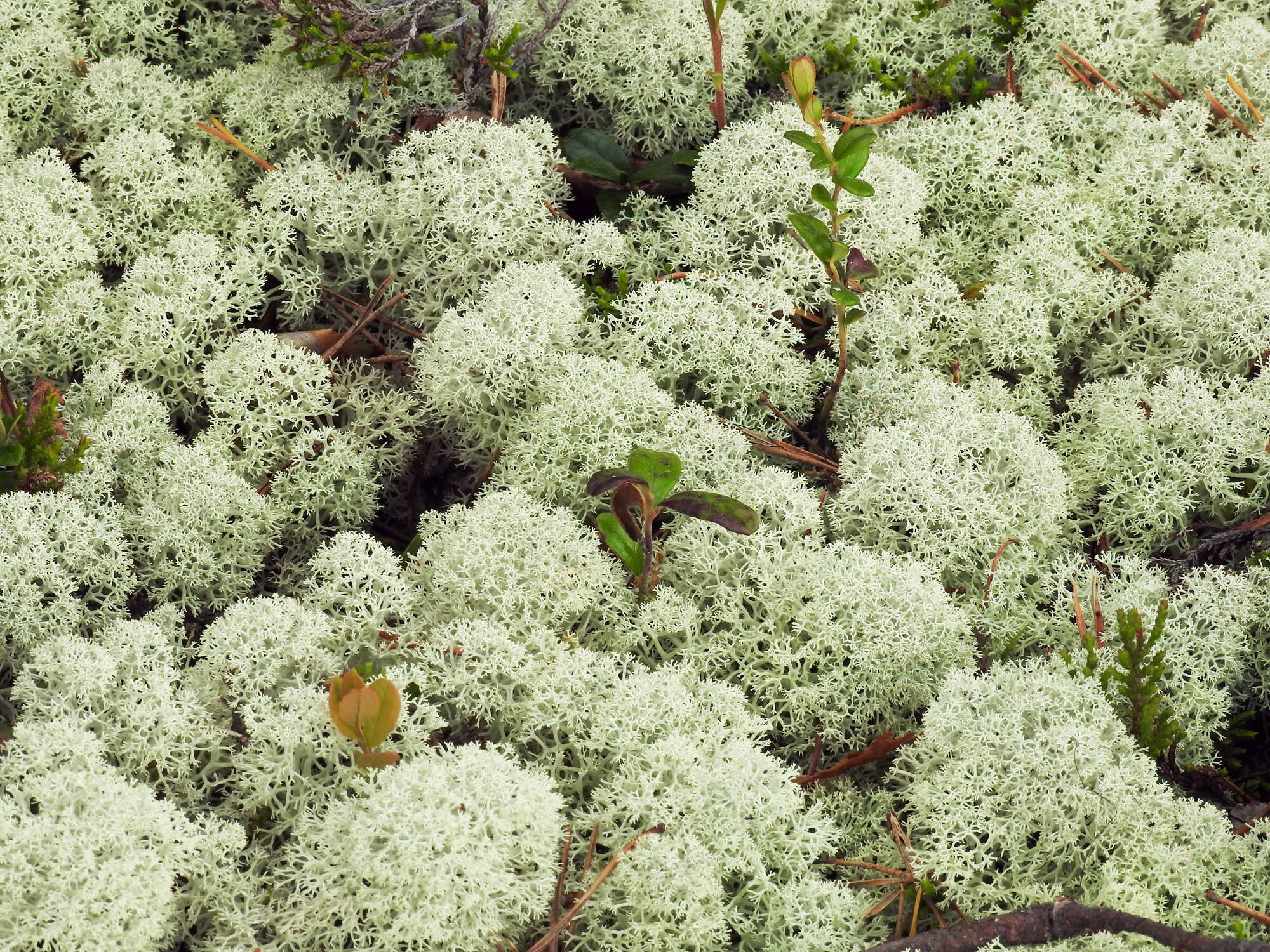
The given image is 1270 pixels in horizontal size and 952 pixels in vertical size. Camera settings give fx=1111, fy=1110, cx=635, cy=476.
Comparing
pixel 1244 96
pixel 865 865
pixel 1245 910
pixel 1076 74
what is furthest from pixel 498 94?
pixel 1245 910

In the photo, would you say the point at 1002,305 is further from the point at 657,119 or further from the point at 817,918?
the point at 817,918

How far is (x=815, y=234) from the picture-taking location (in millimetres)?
2797

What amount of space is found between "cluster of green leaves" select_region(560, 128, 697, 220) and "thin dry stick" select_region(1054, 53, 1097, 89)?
122cm

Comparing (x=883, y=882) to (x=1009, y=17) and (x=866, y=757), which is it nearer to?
(x=866, y=757)

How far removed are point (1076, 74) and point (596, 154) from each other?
153 centimetres

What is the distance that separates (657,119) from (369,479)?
1.41m

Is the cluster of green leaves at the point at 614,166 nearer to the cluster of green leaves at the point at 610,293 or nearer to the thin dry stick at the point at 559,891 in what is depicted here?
the cluster of green leaves at the point at 610,293

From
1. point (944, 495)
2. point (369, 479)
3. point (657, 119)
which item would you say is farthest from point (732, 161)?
point (369, 479)

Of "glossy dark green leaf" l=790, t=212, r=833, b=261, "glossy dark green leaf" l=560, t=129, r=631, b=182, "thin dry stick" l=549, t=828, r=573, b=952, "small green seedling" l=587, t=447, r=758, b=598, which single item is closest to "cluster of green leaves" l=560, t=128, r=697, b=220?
"glossy dark green leaf" l=560, t=129, r=631, b=182

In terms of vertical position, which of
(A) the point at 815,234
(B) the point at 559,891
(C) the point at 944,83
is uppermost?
(C) the point at 944,83

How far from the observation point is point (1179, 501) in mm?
2789

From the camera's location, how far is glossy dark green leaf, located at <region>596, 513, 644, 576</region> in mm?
2551

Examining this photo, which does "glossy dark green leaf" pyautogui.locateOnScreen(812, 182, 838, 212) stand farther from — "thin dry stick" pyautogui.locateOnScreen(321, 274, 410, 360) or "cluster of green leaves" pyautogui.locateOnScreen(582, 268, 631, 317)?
"thin dry stick" pyautogui.locateOnScreen(321, 274, 410, 360)

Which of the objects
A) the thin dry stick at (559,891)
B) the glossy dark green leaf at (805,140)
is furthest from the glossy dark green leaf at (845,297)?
the thin dry stick at (559,891)
